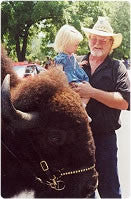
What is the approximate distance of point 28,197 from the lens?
4.50 m

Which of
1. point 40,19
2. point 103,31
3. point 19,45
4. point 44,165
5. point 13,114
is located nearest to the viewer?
point 13,114

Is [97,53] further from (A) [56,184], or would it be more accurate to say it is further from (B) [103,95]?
(A) [56,184]

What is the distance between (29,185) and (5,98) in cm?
108

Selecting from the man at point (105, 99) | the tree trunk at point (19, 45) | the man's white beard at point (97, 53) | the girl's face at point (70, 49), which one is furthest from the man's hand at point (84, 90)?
the tree trunk at point (19, 45)

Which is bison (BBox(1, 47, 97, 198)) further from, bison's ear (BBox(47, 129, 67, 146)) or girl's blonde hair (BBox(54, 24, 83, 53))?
girl's blonde hair (BBox(54, 24, 83, 53))

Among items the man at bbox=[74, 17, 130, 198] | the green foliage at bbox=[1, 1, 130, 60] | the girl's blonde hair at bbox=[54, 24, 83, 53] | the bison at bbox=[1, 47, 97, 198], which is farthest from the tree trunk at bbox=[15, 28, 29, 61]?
the bison at bbox=[1, 47, 97, 198]

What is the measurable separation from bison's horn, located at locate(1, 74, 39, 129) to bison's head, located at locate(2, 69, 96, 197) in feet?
0.04

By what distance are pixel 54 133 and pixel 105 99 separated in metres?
0.89

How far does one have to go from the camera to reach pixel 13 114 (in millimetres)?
3918

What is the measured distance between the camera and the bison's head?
4.20 m

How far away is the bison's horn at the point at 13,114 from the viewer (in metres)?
3.82

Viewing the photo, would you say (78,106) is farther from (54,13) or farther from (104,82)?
(54,13)

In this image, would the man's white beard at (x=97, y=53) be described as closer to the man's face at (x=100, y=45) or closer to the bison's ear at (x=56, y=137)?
the man's face at (x=100, y=45)

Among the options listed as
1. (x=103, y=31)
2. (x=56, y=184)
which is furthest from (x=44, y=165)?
(x=103, y=31)
